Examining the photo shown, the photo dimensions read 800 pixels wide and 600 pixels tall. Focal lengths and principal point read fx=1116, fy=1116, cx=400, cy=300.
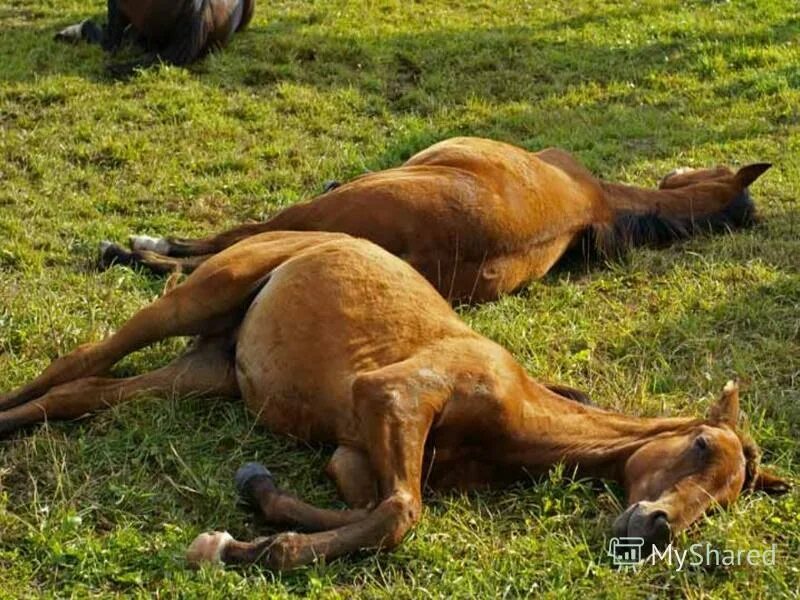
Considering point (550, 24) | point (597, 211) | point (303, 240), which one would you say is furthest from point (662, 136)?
point (303, 240)

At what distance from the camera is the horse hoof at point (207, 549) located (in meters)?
3.85

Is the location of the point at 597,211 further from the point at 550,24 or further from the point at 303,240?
the point at 550,24

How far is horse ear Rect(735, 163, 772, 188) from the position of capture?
7.23m

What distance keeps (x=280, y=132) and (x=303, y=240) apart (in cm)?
378

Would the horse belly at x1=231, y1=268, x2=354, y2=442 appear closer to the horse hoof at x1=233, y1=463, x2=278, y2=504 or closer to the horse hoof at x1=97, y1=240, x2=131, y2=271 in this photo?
the horse hoof at x1=233, y1=463, x2=278, y2=504

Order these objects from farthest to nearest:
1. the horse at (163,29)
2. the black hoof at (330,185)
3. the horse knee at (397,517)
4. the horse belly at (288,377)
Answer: the horse at (163,29) → the black hoof at (330,185) → the horse belly at (288,377) → the horse knee at (397,517)

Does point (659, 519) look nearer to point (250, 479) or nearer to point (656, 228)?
point (250, 479)

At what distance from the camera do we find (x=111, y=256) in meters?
6.37

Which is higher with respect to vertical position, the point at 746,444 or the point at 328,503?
the point at 746,444

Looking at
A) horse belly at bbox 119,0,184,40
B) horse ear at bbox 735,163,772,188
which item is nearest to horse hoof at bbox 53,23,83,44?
horse belly at bbox 119,0,184,40

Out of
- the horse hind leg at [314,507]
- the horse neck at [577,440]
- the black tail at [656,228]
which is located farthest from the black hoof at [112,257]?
the horse neck at [577,440]


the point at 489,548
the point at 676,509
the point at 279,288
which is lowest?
the point at 489,548

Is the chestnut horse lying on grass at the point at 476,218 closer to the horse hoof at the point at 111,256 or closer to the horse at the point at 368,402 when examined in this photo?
the horse hoof at the point at 111,256

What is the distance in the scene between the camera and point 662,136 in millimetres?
9391
